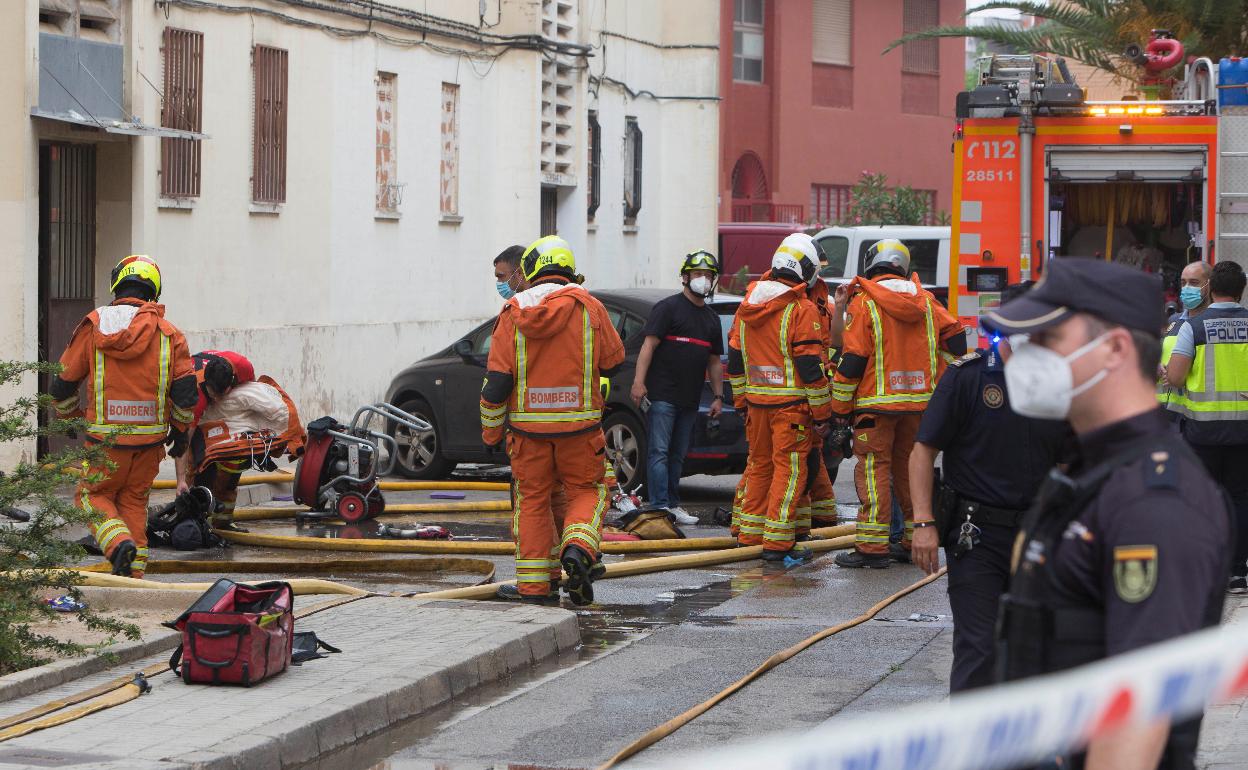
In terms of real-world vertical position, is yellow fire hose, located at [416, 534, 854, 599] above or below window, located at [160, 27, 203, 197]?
below

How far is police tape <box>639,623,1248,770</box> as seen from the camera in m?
2.65

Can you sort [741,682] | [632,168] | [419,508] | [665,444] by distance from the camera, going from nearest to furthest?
[741,682], [665,444], [419,508], [632,168]

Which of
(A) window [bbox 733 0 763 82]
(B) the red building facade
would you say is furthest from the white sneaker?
(A) window [bbox 733 0 763 82]

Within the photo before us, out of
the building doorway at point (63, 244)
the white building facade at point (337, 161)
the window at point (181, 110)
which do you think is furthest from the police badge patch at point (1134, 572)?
the window at point (181, 110)

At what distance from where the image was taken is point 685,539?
→ 11.6m

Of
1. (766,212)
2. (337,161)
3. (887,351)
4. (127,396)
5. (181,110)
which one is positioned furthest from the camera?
(766,212)

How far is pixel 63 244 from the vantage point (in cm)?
1606

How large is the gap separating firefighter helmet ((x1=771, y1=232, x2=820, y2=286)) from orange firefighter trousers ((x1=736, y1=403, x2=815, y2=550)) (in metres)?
0.77

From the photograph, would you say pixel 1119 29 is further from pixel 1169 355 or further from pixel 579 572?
pixel 579 572

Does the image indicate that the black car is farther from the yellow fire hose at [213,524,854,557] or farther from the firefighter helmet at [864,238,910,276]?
the firefighter helmet at [864,238,910,276]

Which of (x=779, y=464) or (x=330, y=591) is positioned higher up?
(x=779, y=464)

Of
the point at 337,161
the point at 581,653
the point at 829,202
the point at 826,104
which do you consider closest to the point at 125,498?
the point at 581,653

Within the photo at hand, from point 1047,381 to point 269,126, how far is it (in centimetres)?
1681

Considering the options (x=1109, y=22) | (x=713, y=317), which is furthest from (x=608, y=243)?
(x=713, y=317)
